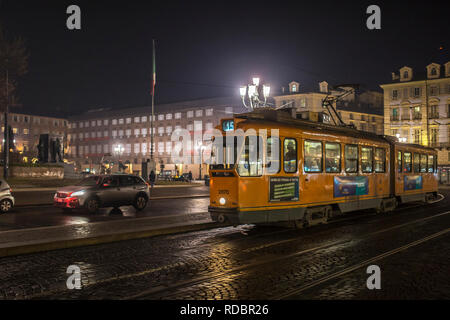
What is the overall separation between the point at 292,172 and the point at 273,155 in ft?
2.94

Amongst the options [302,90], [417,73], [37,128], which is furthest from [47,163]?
[37,128]

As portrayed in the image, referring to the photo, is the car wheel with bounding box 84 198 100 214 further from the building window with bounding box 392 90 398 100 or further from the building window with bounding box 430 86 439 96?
the building window with bounding box 392 90 398 100

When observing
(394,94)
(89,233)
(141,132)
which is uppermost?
(394,94)

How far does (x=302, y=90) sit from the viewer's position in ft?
259

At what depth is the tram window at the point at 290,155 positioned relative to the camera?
11.8 metres

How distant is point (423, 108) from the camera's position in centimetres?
6600

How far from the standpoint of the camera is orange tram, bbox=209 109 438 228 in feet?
36.3

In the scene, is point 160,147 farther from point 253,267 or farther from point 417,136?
point 253,267

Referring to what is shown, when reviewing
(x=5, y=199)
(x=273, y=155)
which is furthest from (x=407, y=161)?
(x=5, y=199)

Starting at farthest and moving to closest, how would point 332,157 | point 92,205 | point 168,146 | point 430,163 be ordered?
point 168,146 → point 430,163 → point 92,205 → point 332,157

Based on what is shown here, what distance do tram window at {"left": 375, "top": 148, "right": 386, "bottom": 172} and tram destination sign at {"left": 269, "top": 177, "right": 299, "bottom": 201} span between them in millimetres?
5654

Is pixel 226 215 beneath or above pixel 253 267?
above

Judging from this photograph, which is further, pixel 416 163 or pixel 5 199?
pixel 416 163
